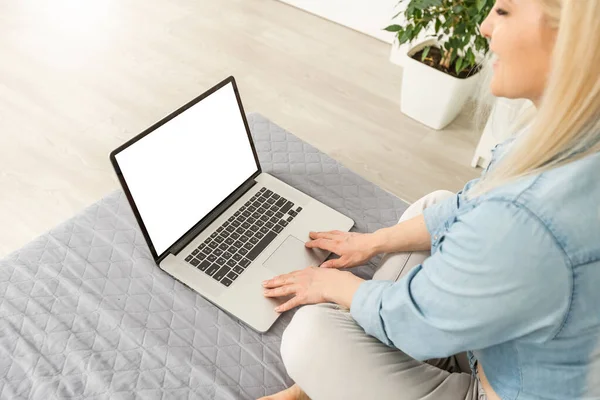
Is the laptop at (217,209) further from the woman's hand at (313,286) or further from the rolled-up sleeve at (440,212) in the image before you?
the rolled-up sleeve at (440,212)

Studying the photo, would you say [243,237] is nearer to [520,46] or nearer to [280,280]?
[280,280]

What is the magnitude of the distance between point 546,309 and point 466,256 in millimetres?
114

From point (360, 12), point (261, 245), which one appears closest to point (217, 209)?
point (261, 245)

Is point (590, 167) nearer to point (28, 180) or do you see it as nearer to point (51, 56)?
point (28, 180)

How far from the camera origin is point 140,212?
41.9 inches

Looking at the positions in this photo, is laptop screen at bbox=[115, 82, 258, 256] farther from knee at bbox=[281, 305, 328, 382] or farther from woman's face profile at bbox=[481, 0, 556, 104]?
woman's face profile at bbox=[481, 0, 556, 104]

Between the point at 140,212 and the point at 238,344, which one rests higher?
the point at 140,212

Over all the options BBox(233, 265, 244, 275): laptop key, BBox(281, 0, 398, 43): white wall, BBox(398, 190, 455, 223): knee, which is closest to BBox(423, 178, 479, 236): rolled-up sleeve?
BBox(398, 190, 455, 223): knee

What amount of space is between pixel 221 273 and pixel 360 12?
1.88 meters

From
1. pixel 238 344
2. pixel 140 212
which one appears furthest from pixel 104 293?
pixel 238 344

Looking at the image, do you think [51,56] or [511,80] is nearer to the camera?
[511,80]

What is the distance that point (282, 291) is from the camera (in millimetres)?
1081

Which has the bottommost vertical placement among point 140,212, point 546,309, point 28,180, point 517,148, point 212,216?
point 28,180

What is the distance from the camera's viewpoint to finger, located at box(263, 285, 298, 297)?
3.52 feet
